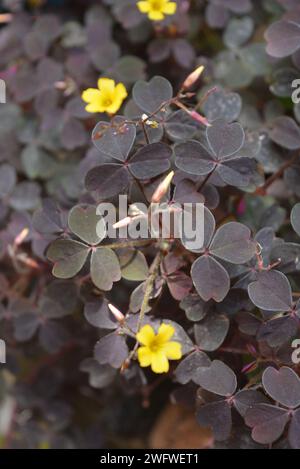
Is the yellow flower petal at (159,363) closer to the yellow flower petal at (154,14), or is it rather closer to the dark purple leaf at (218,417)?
the dark purple leaf at (218,417)

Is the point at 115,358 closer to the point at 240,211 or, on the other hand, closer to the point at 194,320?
the point at 194,320

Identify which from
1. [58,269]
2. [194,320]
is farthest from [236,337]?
[58,269]

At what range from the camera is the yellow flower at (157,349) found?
955mm

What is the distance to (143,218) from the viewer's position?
41.4 inches

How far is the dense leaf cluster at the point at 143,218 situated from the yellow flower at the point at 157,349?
0.14ft

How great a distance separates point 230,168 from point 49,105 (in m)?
0.60

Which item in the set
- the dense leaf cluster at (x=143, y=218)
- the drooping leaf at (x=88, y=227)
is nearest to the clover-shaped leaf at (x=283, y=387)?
the dense leaf cluster at (x=143, y=218)

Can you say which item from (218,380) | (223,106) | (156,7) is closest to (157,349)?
(218,380)

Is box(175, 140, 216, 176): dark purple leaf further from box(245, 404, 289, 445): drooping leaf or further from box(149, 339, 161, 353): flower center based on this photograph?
box(245, 404, 289, 445): drooping leaf

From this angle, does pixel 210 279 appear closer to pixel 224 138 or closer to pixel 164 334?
pixel 164 334

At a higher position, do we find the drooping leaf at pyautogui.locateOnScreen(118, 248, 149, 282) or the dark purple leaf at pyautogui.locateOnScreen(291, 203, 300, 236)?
the dark purple leaf at pyautogui.locateOnScreen(291, 203, 300, 236)

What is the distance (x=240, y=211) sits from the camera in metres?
1.30

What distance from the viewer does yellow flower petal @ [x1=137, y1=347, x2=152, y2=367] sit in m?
0.96

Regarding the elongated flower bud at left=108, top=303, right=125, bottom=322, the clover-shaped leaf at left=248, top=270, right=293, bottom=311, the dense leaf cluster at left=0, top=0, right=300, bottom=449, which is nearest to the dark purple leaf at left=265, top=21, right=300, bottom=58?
the dense leaf cluster at left=0, top=0, right=300, bottom=449
